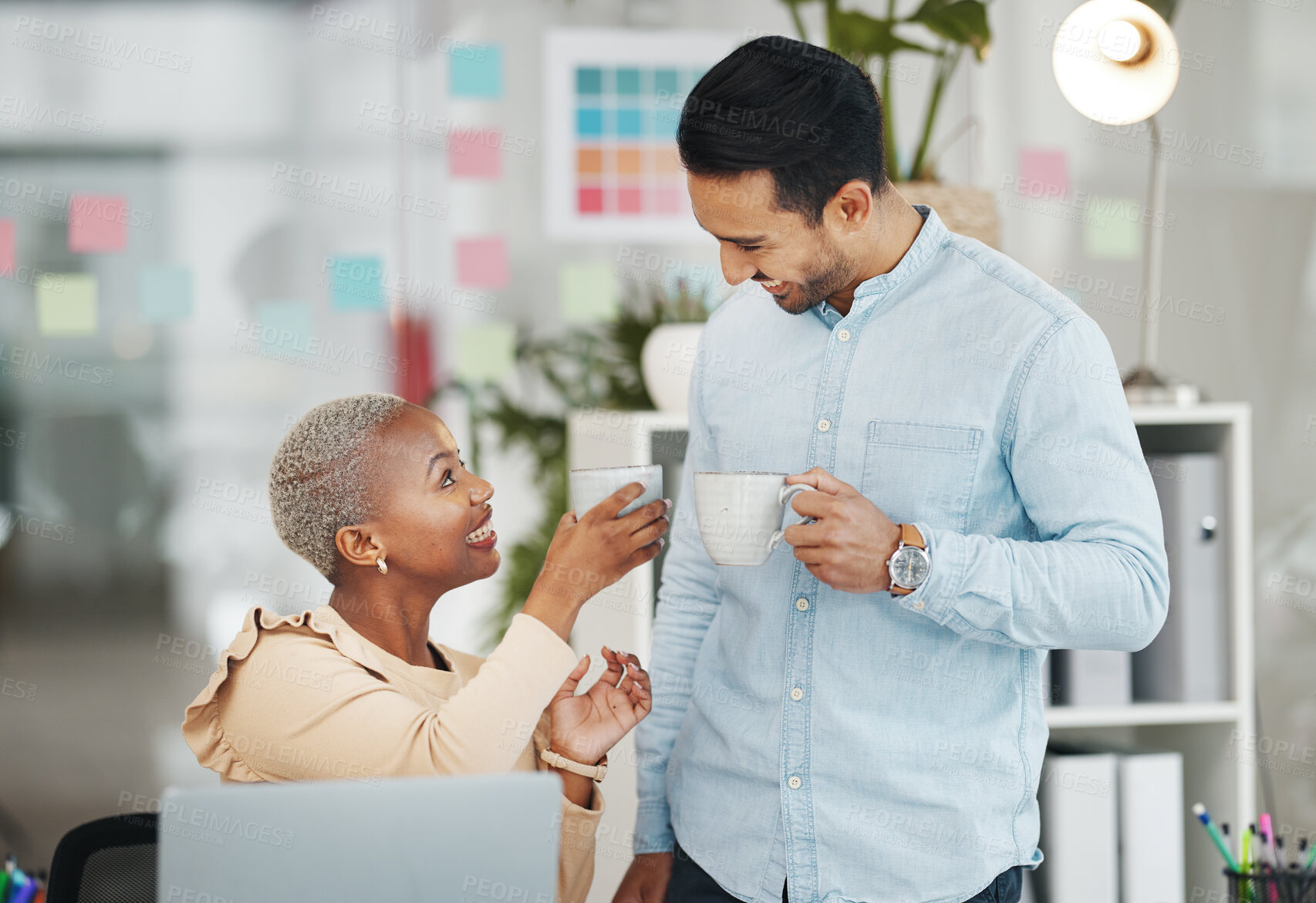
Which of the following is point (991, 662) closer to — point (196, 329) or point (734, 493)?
point (734, 493)

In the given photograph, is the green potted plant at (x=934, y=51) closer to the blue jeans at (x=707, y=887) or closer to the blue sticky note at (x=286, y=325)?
the blue jeans at (x=707, y=887)

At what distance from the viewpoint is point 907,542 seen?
1044 mm

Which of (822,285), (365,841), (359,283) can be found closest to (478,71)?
(359,283)

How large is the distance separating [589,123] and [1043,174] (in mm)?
1059

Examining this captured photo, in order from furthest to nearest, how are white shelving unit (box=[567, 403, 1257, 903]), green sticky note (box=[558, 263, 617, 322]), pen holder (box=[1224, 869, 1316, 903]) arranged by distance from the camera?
green sticky note (box=[558, 263, 617, 322]) < white shelving unit (box=[567, 403, 1257, 903]) < pen holder (box=[1224, 869, 1316, 903])

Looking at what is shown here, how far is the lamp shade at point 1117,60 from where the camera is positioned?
1804 mm

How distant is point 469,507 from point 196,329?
1.75 metres

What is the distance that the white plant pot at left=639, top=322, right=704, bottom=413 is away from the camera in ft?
6.23

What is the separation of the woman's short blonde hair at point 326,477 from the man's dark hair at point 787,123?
0.43 m

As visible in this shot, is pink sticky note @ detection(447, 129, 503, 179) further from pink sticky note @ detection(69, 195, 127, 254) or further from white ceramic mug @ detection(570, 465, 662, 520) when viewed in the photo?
white ceramic mug @ detection(570, 465, 662, 520)

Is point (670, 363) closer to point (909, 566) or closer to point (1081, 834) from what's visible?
point (909, 566)

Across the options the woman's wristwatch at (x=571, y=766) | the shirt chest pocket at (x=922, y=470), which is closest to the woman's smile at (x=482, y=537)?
the woman's wristwatch at (x=571, y=766)

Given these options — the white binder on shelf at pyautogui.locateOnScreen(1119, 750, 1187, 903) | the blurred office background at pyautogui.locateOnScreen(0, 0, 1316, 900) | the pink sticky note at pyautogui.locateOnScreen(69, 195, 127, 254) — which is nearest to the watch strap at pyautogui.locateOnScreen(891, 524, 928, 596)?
the white binder on shelf at pyautogui.locateOnScreen(1119, 750, 1187, 903)

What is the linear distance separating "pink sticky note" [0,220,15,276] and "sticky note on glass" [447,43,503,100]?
1045mm
